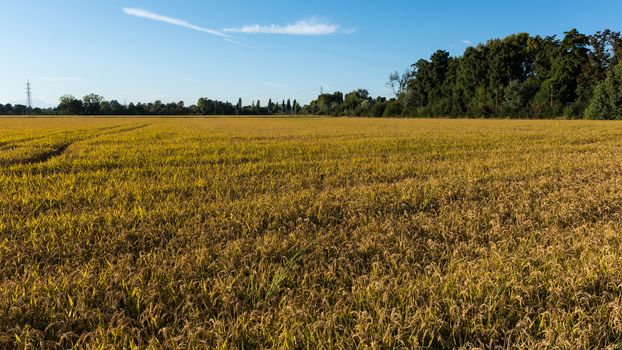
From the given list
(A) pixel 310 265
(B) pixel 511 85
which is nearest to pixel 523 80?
(B) pixel 511 85

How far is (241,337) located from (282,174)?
6.29 meters

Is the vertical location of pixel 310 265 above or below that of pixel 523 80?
below

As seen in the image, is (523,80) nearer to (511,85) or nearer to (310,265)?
(511,85)

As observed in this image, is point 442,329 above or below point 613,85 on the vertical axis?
below

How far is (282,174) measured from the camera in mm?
8625

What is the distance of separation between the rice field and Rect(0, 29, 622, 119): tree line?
69.6 m

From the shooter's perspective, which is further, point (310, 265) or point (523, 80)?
point (523, 80)

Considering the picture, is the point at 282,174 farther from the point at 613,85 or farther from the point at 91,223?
the point at 613,85

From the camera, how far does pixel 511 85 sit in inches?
3056

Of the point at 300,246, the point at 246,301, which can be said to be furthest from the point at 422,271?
the point at 246,301

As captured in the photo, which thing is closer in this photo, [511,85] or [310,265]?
[310,265]

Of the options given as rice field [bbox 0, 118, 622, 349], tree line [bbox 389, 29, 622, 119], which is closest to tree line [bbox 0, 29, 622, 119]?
tree line [bbox 389, 29, 622, 119]

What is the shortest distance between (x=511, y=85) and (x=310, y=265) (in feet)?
285

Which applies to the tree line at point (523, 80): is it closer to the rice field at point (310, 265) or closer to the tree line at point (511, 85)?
the tree line at point (511, 85)
